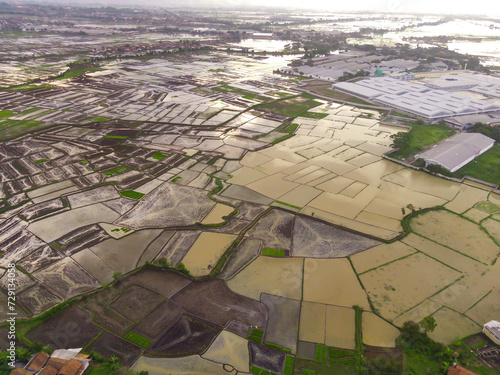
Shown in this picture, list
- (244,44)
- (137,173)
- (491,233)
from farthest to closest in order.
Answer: (244,44) → (137,173) → (491,233)

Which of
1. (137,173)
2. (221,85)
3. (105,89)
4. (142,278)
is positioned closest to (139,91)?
(105,89)

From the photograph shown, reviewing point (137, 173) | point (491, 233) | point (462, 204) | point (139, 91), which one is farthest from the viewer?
point (139, 91)

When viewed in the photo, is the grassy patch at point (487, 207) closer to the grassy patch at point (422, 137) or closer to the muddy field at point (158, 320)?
the grassy patch at point (422, 137)

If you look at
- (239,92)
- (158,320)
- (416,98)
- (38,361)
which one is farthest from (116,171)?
(416,98)

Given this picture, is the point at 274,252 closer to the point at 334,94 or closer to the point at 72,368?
the point at 72,368

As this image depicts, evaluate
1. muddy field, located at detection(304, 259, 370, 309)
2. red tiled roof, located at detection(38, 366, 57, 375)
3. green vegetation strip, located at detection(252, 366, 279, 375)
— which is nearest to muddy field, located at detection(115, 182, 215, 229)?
muddy field, located at detection(304, 259, 370, 309)

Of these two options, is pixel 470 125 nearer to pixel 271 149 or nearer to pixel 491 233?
pixel 491 233
